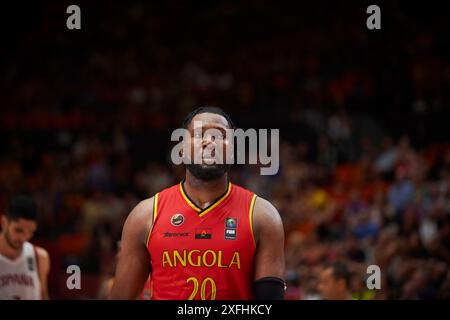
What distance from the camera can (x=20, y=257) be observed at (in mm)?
6316

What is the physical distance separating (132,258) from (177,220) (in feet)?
0.97

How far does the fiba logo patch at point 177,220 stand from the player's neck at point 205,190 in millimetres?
125

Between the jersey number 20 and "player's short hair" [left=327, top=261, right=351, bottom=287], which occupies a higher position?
"player's short hair" [left=327, top=261, right=351, bottom=287]

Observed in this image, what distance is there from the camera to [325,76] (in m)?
16.3

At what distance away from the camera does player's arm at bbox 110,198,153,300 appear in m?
3.82

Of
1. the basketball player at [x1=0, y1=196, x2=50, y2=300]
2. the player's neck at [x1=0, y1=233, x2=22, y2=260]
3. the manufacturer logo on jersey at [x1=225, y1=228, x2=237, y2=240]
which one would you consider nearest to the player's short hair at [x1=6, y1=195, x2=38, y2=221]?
the basketball player at [x1=0, y1=196, x2=50, y2=300]

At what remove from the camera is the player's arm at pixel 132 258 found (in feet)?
12.5

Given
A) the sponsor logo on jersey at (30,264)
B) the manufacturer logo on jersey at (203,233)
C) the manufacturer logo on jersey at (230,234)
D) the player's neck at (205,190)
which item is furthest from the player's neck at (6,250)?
the manufacturer logo on jersey at (230,234)

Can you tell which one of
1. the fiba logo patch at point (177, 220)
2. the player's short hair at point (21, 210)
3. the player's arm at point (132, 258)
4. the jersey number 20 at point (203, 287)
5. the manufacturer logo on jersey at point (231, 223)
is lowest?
the jersey number 20 at point (203, 287)

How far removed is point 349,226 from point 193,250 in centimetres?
735

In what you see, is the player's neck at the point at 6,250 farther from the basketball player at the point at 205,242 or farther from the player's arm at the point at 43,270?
the basketball player at the point at 205,242

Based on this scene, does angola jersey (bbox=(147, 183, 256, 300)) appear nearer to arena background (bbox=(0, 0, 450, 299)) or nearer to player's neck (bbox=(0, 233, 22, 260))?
player's neck (bbox=(0, 233, 22, 260))
